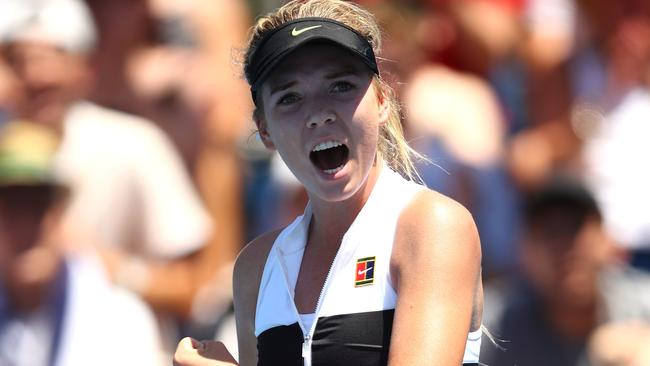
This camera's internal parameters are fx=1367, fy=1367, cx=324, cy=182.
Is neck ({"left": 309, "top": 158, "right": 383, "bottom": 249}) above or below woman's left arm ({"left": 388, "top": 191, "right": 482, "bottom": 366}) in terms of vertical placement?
above

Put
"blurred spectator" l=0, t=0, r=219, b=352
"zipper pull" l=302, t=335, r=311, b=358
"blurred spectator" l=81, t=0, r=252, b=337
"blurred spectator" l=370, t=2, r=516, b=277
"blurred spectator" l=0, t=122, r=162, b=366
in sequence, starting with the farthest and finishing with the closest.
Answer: "blurred spectator" l=81, t=0, r=252, b=337, "blurred spectator" l=370, t=2, r=516, b=277, "blurred spectator" l=0, t=0, r=219, b=352, "blurred spectator" l=0, t=122, r=162, b=366, "zipper pull" l=302, t=335, r=311, b=358

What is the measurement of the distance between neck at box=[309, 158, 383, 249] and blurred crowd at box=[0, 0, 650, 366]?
6.76 feet

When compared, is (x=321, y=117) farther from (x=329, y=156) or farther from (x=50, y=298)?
(x=50, y=298)

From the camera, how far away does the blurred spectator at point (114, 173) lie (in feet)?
18.9

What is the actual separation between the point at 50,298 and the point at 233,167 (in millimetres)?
1326

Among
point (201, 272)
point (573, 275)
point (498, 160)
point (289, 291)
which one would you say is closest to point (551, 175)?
point (498, 160)

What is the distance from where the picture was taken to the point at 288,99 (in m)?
2.99

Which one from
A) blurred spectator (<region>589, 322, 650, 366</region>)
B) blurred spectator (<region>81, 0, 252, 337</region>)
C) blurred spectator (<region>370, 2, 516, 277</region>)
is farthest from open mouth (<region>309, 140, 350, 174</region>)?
blurred spectator (<region>81, 0, 252, 337</region>)

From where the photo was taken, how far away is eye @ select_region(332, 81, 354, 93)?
9.63 ft

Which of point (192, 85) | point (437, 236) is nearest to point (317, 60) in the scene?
point (437, 236)

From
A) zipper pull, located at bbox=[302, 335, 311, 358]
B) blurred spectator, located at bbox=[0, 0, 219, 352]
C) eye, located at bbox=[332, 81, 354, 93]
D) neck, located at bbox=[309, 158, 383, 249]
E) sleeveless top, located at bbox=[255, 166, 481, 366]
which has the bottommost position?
zipper pull, located at bbox=[302, 335, 311, 358]

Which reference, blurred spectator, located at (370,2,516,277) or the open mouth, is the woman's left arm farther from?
blurred spectator, located at (370,2,516,277)

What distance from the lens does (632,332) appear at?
5.11 metres

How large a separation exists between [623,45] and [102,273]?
8.65ft
